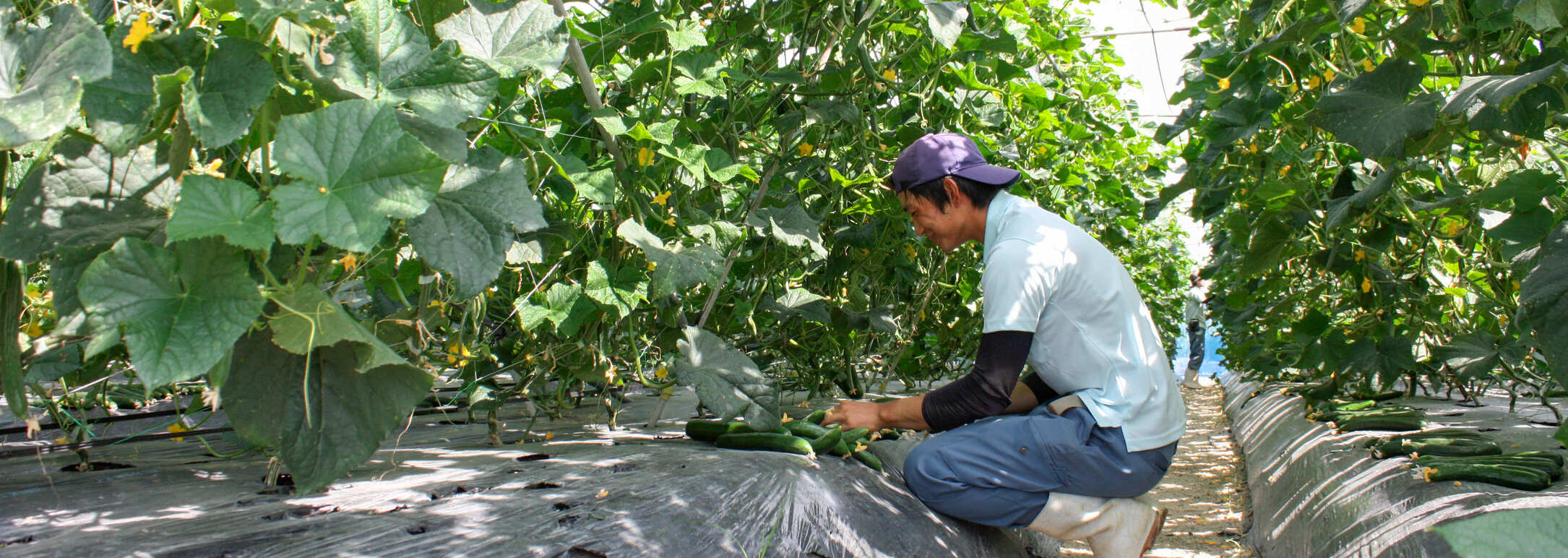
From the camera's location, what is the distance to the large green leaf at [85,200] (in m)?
0.98

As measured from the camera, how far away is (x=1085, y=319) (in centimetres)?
189

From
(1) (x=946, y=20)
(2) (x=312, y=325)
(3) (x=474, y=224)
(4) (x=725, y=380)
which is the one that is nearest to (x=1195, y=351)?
(1) (x=946, y=20)

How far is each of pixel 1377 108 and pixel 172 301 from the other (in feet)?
6.54

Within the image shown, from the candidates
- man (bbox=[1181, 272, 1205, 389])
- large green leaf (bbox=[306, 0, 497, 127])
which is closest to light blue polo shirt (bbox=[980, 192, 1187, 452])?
large green leaf (bbox=[306, 0, 497, 127])

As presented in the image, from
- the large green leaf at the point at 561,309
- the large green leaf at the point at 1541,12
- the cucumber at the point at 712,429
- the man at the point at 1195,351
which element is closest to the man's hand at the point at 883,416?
the cucumber at the point at 712,429

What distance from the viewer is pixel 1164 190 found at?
2.84m

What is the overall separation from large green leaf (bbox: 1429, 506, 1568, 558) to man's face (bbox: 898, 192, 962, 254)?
1.68 meters

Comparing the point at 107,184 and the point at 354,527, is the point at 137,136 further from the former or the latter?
the point at 354,527

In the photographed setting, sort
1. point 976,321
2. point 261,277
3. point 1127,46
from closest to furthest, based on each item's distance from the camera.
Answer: point 261,277
point 976,321
point 1127,46

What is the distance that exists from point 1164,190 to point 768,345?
129 cm

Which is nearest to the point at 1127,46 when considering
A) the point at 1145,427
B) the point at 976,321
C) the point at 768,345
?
the point at 976,321

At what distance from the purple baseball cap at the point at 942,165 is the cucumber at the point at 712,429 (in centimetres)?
63

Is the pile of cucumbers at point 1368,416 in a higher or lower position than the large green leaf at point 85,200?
lower

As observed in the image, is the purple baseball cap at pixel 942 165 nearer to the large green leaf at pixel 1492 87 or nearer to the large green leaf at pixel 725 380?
the large green leaf at pixel 725 380
